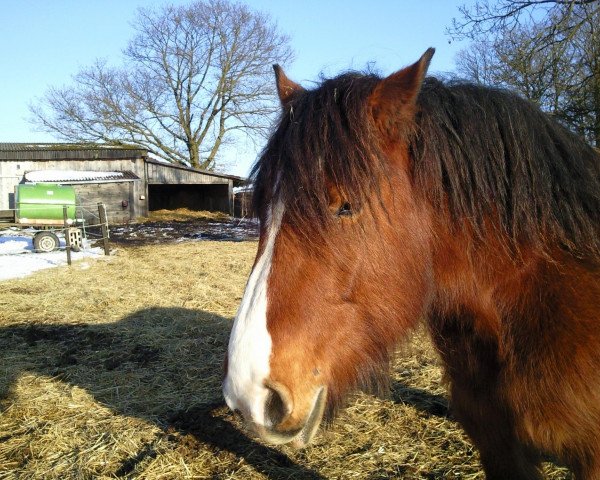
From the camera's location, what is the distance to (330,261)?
1431 mm

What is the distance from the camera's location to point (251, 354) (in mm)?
1320

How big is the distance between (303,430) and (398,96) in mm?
1177

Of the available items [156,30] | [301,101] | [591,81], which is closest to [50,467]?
[301,101]

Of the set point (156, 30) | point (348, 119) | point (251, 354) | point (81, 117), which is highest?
point (156, 30)

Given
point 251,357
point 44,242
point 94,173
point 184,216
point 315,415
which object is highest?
point 94,173

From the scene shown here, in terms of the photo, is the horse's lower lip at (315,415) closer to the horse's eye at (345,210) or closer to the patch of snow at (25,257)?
the horse's eye at (345,210)

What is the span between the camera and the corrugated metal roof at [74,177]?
2306cm

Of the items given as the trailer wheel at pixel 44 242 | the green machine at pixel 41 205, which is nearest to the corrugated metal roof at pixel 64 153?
the green machine at pixel 41 205

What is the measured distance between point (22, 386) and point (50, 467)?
159cm

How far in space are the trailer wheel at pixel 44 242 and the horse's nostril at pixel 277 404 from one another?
45.4 feet

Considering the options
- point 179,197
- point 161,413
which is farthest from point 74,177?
point 161,413

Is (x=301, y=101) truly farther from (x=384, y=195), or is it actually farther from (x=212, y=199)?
(x=212, y=199)

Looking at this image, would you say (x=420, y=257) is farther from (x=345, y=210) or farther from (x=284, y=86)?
(x=284, y=86)

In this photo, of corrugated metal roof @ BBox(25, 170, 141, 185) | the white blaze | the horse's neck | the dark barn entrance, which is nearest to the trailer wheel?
corrugated metal roof @ BBox(25, 170, 141, 185)
